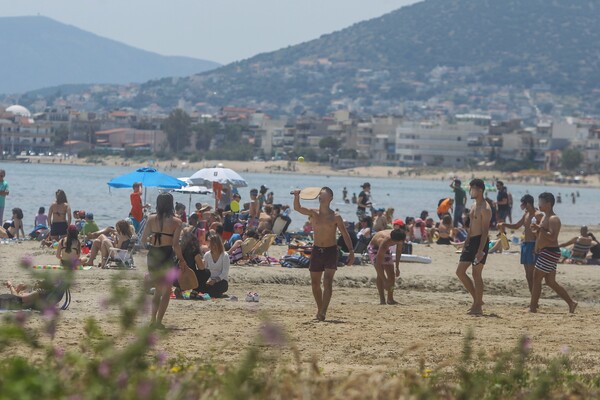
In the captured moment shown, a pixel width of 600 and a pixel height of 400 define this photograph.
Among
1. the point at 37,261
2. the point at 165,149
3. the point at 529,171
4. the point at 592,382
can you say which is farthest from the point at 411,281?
the point at 165,149

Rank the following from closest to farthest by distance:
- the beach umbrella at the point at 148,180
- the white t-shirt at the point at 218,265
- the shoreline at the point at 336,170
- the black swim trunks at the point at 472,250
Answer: the black swim trunks at the point at 472,250
the white t-shirt at the point at 218,265
the beach umbrella at the point at 148,180
the shoreline at the point at 336,170

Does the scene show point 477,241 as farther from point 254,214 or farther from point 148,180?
point 148,180

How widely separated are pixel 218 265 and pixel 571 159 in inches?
5138

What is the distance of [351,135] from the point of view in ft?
518

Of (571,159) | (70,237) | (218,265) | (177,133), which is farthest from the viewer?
(177,133)

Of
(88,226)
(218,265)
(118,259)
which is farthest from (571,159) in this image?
(218,265)

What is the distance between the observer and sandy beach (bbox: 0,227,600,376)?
895 centimetres

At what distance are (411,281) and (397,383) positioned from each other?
1096 centimetres

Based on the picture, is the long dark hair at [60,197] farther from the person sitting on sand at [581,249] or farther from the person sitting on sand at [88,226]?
the person sitting on sand at [581,249]

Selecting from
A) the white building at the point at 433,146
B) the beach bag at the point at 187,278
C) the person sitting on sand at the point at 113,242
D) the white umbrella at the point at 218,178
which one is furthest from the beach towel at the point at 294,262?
the white building at the point at 433,146

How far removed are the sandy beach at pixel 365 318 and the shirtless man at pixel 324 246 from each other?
230mm

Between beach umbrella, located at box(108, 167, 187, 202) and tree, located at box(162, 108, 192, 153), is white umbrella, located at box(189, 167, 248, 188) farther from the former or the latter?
tree, located at box(162, 108, 192, 153)

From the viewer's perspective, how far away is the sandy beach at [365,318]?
29.4 feet

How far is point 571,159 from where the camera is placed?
5497 inches
